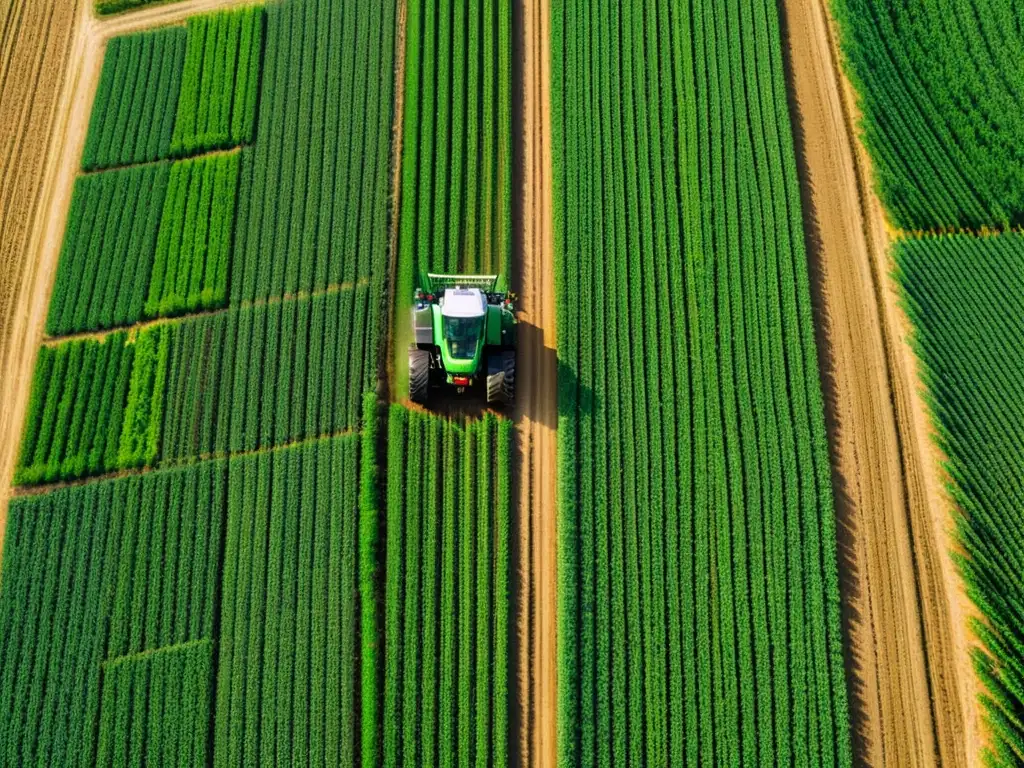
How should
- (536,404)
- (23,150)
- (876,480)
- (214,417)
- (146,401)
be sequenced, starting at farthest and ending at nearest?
(23,150) → (146,401) → (214,417) → (536,404) → (876,480)

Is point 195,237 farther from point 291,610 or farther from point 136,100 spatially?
point 291,610

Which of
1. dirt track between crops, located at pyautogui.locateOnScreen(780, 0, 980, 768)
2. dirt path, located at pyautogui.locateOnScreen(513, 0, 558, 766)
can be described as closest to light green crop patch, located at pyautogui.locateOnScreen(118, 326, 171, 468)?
dirt path, located at pyautogui.locateOnScreen(513, 0, 558, 766)

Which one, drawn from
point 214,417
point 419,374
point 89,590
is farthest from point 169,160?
point 89,590

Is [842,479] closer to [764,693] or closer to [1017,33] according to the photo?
[764,693]

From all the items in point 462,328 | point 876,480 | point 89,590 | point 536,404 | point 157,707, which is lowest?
point 157,707

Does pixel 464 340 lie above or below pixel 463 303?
below

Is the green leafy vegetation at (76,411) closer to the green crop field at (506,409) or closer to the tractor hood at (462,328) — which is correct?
the green crop field at (506,409)

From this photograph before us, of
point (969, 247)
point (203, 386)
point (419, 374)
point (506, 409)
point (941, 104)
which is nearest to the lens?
point (419, 374)

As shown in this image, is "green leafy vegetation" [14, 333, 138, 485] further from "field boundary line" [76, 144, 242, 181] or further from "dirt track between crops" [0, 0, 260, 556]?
"field boundary line" [76, 144, 242, 181]
